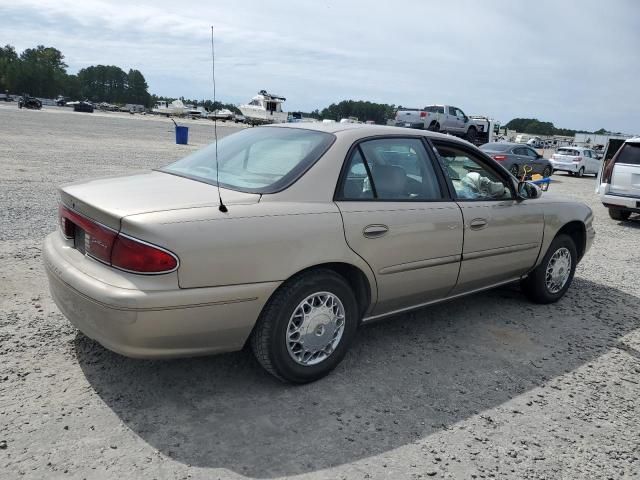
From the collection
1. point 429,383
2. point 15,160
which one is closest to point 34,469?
point 429,383

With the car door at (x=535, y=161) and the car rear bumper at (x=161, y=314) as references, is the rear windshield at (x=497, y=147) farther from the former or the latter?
the car rear bumper at (x=161, y=314)

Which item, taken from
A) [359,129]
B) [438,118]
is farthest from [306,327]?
[438,118]

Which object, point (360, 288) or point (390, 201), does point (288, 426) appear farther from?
point (390, 201)

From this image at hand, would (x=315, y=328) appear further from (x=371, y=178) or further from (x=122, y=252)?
(x=122, y=252)

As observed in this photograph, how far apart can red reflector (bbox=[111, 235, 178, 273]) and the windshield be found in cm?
72

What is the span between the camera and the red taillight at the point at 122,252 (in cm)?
266

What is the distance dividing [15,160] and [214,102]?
12.2 m

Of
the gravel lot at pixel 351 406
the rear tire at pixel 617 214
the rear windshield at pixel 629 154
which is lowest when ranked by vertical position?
the gravel lot at pixel 351 406

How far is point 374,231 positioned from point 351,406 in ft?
3.51

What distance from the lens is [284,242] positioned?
298cm

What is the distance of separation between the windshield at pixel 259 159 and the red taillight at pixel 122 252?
28.9 inches

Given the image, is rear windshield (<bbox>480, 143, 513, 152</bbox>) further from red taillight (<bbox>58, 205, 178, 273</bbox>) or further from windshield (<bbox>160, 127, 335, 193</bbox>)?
red taillight (<bbox>58, 205, 178, 273</bbox>)

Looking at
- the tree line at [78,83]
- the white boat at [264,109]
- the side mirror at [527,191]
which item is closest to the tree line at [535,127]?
the tree line at [78,83]

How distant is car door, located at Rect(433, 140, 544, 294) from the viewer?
411 centimetres
